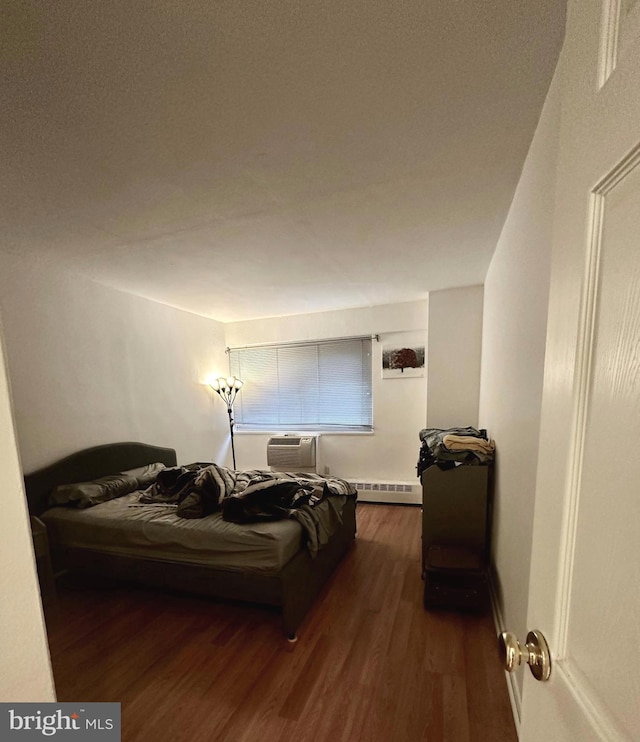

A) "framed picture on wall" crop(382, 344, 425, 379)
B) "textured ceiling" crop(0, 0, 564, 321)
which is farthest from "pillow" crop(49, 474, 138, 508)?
"framed picture on wall" crop(382, 344, 425, 379)

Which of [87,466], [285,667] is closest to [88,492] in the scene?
[87,466]

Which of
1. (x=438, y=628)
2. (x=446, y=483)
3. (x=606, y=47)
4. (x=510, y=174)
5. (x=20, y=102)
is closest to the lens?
(x=606, y=47)

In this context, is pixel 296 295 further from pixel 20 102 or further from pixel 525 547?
pixel 525 547

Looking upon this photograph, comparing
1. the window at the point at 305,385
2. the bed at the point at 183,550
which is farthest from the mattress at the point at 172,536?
the window at the point at 305,385

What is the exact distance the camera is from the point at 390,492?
11.9 feet

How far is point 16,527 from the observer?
56 cm

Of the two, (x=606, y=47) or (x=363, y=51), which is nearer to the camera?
(x=606, y=47)

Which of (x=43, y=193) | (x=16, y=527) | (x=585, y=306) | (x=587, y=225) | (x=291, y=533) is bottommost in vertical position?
(x=291, y=533)

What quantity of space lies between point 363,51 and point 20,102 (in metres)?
1.12

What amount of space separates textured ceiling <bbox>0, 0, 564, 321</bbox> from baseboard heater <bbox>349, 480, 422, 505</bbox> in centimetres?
276

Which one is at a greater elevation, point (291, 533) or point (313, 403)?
point (313, 403)

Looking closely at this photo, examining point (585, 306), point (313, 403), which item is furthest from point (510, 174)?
point (313, 403)

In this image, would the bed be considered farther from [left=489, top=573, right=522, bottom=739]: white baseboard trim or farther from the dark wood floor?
[left=489, top=573, right=522, bottom=739]: white baseboard trim

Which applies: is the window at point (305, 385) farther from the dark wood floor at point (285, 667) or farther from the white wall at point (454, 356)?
the dark wood floor at point (285, 667)
